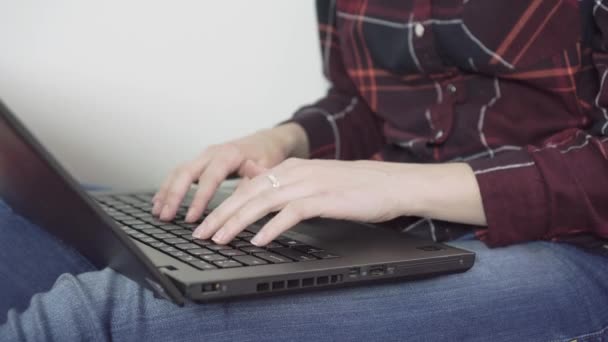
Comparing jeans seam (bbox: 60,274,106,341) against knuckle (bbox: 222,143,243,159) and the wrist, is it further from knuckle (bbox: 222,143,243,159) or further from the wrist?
the wrist

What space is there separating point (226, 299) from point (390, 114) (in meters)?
0.57

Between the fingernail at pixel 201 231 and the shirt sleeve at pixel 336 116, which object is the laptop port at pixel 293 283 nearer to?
the fingernail at pixel 201 231

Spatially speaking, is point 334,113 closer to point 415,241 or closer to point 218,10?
point 218,10

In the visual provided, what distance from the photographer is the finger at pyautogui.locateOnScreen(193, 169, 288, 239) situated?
2.49 ft

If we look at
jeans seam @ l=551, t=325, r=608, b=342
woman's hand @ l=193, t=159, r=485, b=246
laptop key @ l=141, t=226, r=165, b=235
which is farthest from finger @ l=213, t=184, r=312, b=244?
jeans seam @ l=551, t=325, r=608, b=342

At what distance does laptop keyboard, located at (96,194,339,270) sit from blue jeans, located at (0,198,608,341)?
0.13 ft

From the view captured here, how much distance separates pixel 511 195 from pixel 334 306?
0.84 feet

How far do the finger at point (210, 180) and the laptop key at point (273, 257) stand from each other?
20 cm

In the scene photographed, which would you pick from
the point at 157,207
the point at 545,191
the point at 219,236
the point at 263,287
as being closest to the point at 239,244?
the point at 219,236

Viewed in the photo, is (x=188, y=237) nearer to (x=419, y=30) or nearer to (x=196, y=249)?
(x=196, y=249)

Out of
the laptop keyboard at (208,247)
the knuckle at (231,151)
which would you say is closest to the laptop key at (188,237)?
the laptop keyboard at (208,247)

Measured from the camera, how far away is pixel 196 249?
719 millimetres

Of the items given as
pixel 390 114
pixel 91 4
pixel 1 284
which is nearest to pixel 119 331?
pixel 1 284

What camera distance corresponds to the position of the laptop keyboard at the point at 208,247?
679 mm
